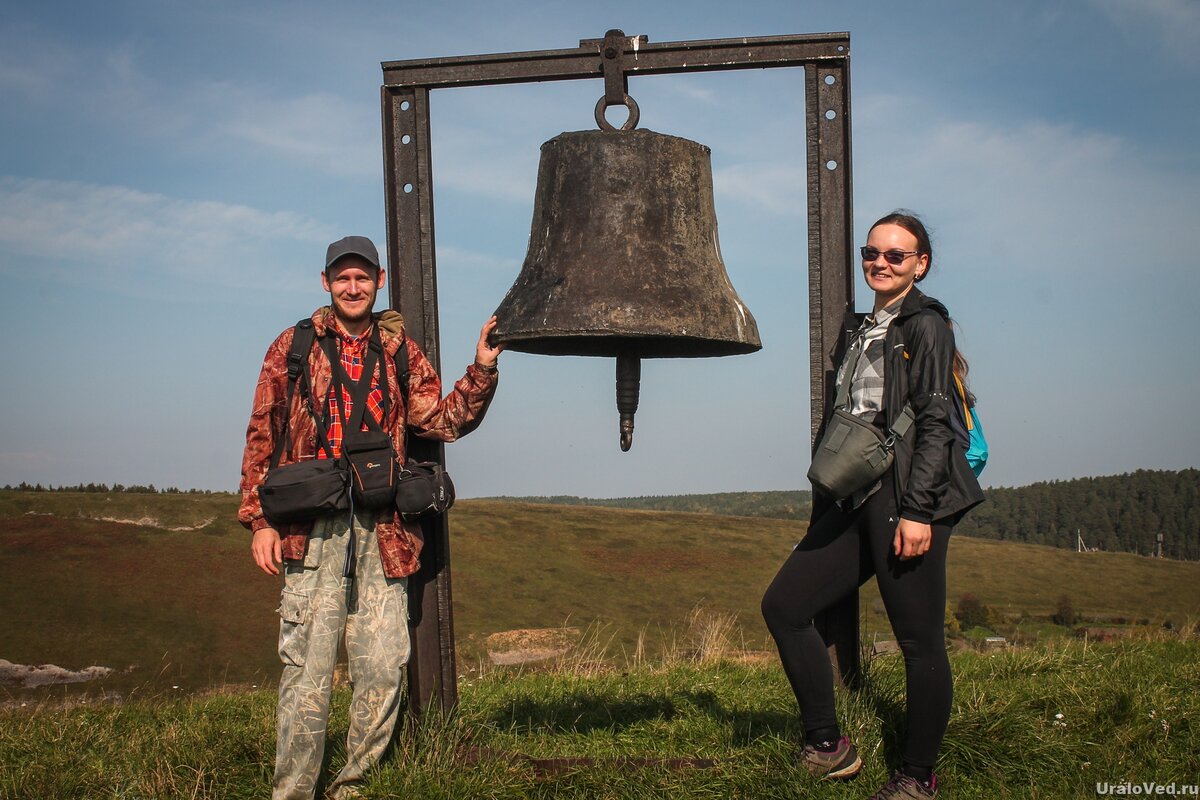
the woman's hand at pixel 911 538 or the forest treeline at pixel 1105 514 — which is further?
the forest treeline at pixel 1105 514

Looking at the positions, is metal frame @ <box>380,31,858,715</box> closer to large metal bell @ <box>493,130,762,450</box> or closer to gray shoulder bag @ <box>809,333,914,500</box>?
large metal bell @ <box>493,130,762,450</box>

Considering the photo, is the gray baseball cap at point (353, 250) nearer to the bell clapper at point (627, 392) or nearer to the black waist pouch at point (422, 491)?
the black waist pouch at point (422, 491)

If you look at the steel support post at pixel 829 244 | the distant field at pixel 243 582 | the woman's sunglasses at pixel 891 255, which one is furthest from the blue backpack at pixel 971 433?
the distant field at pixel 243 582


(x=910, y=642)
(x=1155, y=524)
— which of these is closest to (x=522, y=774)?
(x=910, y=642)

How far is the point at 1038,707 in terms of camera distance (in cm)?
466

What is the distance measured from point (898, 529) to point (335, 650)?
2001mm

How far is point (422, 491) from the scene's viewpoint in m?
3.78

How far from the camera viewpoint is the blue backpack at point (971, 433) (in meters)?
3.43

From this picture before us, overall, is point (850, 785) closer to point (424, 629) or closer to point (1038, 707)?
point (1038, 707)

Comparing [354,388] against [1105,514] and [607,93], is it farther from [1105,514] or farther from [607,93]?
[1105,514]

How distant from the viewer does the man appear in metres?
3.70

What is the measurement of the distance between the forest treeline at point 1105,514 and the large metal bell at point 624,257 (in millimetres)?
30475

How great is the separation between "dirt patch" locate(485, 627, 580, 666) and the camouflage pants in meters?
2.93

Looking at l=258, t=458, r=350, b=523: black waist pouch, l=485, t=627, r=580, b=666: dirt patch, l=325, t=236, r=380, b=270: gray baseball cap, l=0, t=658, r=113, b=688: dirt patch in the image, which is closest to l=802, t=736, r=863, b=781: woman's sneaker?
l=258, t=458, r=350, b=523: black waist pouch
